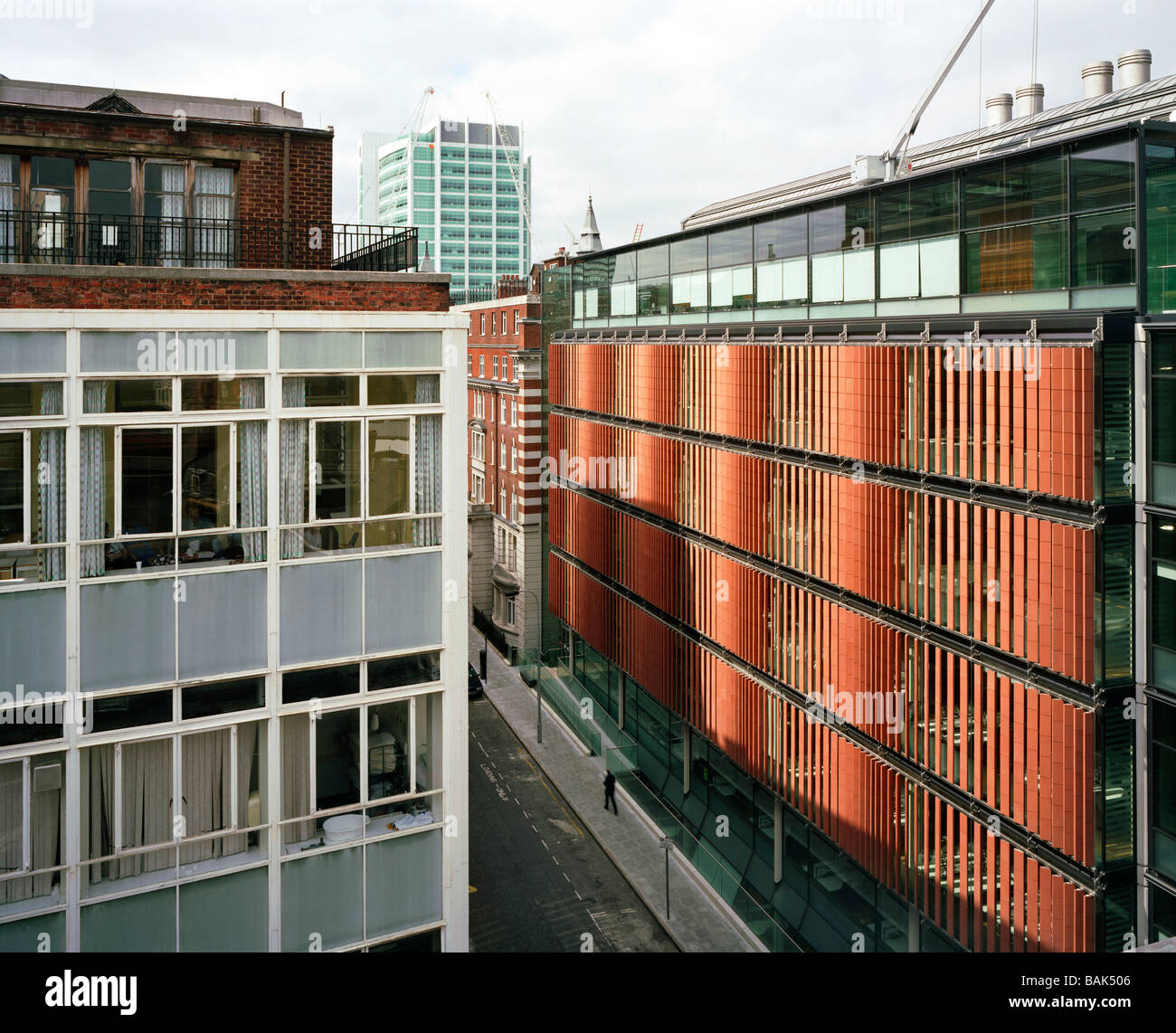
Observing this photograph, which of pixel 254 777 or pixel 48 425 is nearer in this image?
pixel 48 425

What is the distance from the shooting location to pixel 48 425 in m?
12.8

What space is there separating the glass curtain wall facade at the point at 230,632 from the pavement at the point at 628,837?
9659 mm

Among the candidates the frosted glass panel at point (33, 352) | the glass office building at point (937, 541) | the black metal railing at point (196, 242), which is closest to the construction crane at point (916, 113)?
the glass office building at point (937, 541)

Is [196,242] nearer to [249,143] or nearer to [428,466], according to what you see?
[249,143]

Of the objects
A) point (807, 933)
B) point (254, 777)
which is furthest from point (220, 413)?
point (807, 933)

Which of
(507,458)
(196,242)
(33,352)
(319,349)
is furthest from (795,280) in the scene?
(507,458)

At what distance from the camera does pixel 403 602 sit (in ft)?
48.9

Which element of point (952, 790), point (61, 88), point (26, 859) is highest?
point (61, 88)

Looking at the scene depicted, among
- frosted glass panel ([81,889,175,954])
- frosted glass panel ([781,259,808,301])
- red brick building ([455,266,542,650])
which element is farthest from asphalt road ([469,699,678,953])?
red brick building ([455,266,542,650])

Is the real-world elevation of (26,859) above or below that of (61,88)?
below

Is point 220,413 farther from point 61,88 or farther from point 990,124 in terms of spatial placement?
point 990,124

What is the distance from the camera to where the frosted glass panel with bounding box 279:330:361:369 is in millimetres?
13922

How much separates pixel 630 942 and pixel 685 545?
42.7ft
